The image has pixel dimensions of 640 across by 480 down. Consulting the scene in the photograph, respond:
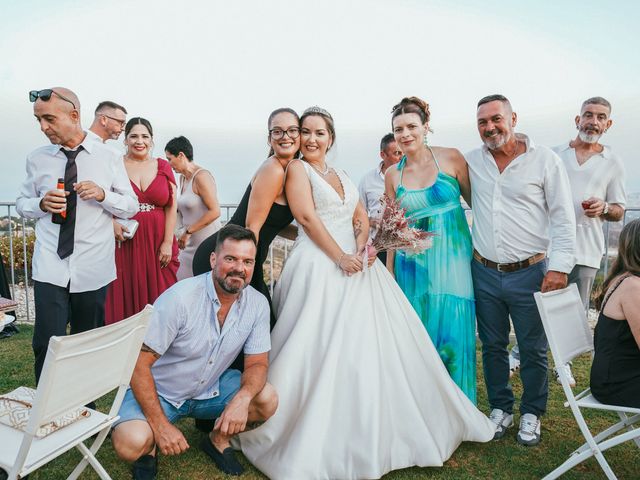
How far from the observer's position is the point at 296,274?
11.1 ft

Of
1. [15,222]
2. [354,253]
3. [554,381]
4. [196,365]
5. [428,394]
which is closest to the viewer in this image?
[196,365]

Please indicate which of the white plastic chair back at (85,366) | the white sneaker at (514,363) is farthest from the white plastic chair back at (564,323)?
the white plastic chair back at (85,366)

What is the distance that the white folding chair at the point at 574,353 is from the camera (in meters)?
2.74

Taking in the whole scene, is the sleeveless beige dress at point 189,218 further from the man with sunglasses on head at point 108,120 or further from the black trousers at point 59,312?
the black trousers at point 59,312

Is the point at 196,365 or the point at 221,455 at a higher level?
the point at 196,365

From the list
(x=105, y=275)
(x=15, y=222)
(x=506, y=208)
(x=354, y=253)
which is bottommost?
(x=15, y=222)

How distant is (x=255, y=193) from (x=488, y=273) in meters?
1.73

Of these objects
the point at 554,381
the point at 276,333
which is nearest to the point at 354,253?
the point at 276,333

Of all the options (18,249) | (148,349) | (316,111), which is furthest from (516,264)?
(18,249)

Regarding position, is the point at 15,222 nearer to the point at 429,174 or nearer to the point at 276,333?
the point at 276,333

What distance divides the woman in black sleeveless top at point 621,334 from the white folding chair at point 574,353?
3.7 inches

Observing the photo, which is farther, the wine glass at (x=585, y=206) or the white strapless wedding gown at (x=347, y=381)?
the wine glass at (x=585, y=206)

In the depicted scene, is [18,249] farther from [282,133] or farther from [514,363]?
[514,363]

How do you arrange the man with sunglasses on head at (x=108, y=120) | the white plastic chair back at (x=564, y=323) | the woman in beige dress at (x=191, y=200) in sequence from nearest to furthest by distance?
1. the white plastic chair back at (x=564, y=323)
2. the man with sunglasses on head at (x=108, y=120)
3. the woman in beige dress at (x=191, y=200)
